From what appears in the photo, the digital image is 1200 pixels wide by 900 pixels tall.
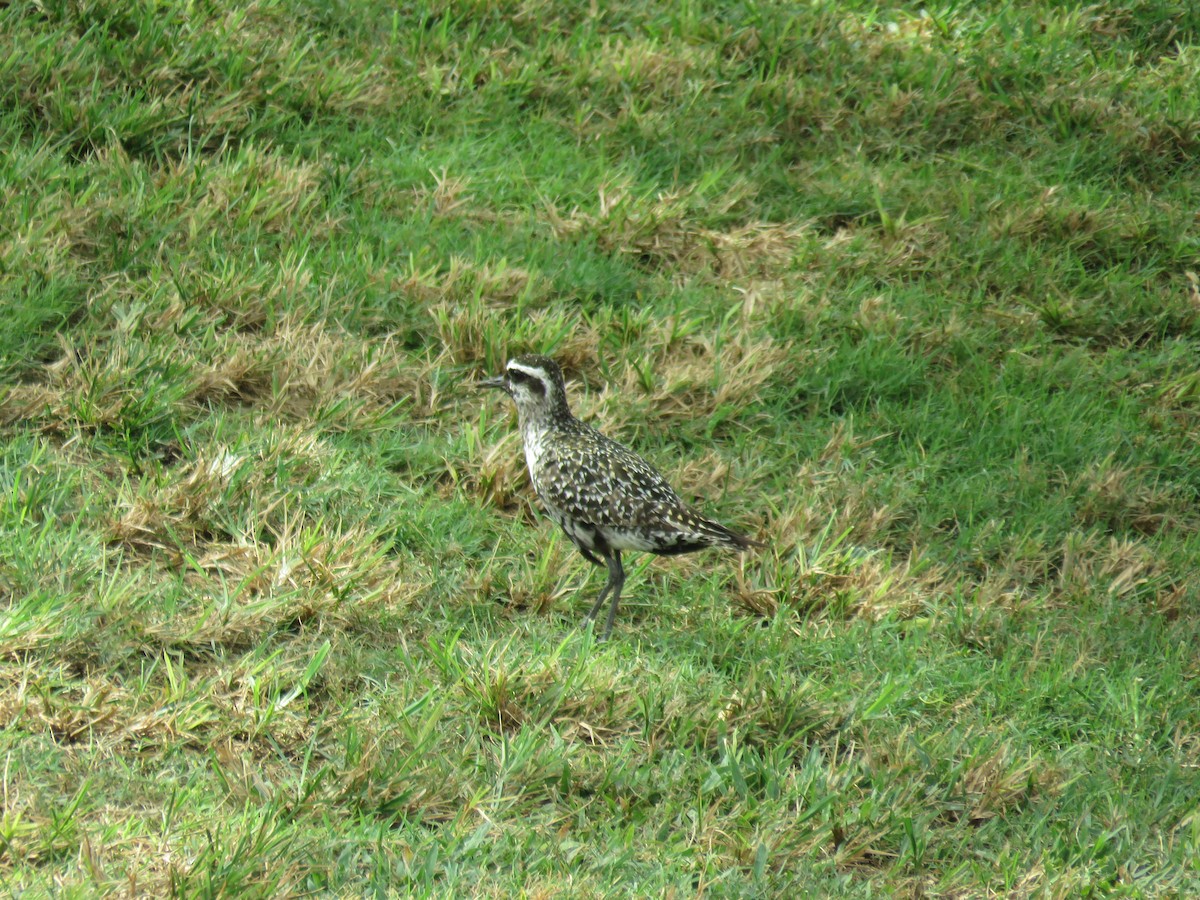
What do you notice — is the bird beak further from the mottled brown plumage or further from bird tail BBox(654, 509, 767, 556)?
bird tail BBox(654, 509, 767, 556)

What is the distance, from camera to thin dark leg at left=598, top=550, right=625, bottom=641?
6125 millimetres

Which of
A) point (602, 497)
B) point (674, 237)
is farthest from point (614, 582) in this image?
point (674, 237)

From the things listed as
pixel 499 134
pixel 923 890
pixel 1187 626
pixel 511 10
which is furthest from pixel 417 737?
pixel 511 10

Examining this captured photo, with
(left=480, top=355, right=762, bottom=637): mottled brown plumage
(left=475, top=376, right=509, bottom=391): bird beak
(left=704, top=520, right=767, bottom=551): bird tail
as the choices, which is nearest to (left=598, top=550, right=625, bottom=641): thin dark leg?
(left=480, top=355, right=762, bottom=637): mottled brown plumage

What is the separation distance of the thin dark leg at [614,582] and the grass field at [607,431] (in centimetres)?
13

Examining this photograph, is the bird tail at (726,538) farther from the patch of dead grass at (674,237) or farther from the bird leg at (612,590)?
the patch of dead grass at (674,237)

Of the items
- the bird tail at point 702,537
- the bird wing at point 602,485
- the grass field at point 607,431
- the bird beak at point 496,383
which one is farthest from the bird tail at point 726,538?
the bird beak at point 496,383

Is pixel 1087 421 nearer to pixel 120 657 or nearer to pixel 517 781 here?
pixel 517 781

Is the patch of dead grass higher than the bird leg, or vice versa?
the patch of dead grass

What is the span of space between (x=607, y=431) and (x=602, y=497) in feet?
4.39

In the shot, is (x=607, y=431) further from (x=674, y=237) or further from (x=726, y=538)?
(x=674, y=237)

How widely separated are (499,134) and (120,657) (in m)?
A: 4.73

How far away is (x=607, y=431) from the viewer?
24.4 ft

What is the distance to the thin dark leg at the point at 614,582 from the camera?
6.12m
